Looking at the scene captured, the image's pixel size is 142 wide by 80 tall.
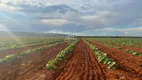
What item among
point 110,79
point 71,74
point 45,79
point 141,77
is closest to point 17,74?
point 45,79

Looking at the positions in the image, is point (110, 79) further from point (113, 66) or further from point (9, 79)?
point (9, 79)

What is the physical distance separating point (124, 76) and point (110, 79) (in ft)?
4.19

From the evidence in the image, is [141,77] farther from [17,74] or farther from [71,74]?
[17,74]

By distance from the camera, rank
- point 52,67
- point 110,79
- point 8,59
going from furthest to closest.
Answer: point 8,59 < point 52,67 < point 110,79

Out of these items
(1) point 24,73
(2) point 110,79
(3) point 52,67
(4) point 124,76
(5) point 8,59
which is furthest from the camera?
(5) point 8,59

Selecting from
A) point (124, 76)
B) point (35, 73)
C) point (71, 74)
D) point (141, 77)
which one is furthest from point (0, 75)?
point (141, 77)

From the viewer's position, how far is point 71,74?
11734mm

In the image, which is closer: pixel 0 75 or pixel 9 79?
pixel 9 79

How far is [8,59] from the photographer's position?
17.1 meters

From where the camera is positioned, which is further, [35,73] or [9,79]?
[35,73]

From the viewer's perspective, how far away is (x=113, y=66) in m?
13.8

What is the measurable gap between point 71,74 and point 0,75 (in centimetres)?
419

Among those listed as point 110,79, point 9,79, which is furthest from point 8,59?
point 110,79

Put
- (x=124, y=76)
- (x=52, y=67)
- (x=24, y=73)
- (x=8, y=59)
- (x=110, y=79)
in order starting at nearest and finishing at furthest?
1. (x=110, y=79)
2. (x=124, y=76)
3. (x=24, y=73)
4. (x=52, y=67)
5. (x=8, y=59)
